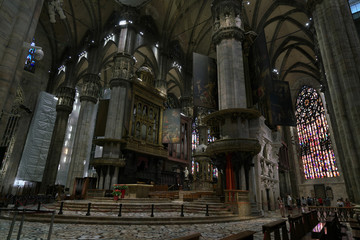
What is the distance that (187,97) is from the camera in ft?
93.0

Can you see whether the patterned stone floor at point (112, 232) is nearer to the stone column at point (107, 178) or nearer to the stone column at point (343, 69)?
the stone column at point (343, 69)

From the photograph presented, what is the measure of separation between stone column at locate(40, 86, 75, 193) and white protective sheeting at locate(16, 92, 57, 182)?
2.72 ft

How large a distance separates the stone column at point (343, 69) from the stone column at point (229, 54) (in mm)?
4649

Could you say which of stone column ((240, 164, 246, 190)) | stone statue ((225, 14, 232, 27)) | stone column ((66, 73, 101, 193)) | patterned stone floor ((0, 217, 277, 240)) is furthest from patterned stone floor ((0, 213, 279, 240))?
stone column ((66, 73, 101, 193))

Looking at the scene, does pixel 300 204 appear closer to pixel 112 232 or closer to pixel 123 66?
pixel 112 232

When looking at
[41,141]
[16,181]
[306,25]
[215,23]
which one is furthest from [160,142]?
[306,25]

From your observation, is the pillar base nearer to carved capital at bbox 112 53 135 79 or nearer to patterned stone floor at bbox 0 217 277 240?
patterned stone floor at bbox 0 217 277 240

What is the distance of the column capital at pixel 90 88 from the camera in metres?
22.5

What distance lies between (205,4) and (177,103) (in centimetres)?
1626

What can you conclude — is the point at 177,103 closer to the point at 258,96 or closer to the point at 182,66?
the point at 182,66

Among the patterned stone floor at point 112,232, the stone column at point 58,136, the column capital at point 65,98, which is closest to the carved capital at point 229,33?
the patterned stone floor at point 112,232

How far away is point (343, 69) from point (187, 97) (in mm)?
20299

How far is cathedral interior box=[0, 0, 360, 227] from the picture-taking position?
956 centimetres

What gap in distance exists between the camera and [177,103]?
3591 cm
